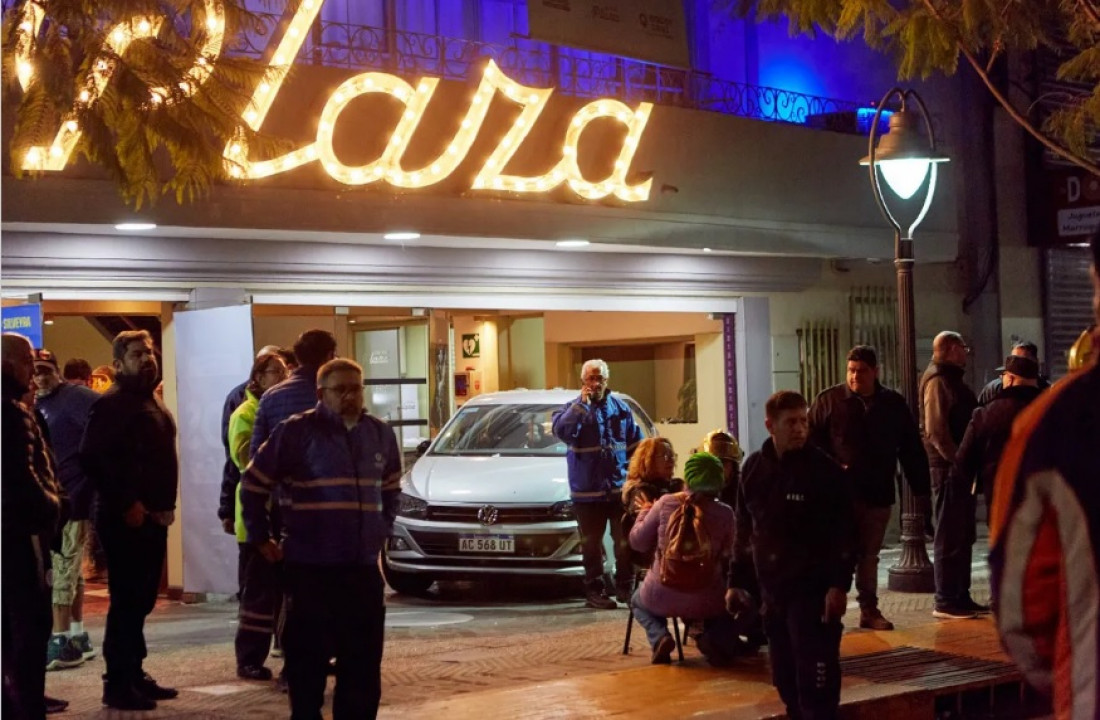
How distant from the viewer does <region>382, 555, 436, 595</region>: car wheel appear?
42.1ft

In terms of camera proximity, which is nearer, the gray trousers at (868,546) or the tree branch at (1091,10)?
the gray trousers at (868,546)

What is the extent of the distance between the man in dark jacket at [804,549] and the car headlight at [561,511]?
17.0ft

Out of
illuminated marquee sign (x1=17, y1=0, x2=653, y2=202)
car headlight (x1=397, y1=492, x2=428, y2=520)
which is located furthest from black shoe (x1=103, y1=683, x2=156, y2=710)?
car headlight (x1=397, y1=492, x2=428, y2=520)

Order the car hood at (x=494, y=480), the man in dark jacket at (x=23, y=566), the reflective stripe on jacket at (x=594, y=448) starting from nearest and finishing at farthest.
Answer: the man in dark jacket at (x=23, y=566) → the reflective stripe on jacket at (x=594, y=448) → the car hood at (x=494, y=480)

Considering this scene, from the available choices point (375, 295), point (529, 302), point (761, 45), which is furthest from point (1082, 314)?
point (375, 295)

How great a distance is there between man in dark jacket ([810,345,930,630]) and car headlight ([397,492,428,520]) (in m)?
3.50

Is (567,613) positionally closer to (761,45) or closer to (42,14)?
(42,14)

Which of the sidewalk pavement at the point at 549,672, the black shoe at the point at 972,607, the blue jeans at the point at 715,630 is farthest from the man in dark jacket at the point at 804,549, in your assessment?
the black shoe at the point at 972,607

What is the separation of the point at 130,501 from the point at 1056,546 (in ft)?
19.8

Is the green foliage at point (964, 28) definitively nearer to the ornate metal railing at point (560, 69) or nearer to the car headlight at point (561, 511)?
the ornate metal railing at point (560, 69)

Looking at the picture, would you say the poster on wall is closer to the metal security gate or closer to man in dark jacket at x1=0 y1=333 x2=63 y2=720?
the metal security gate

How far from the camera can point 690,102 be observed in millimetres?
16203

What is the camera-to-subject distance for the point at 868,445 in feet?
34.7

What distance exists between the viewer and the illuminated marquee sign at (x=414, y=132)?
38.9 ft
